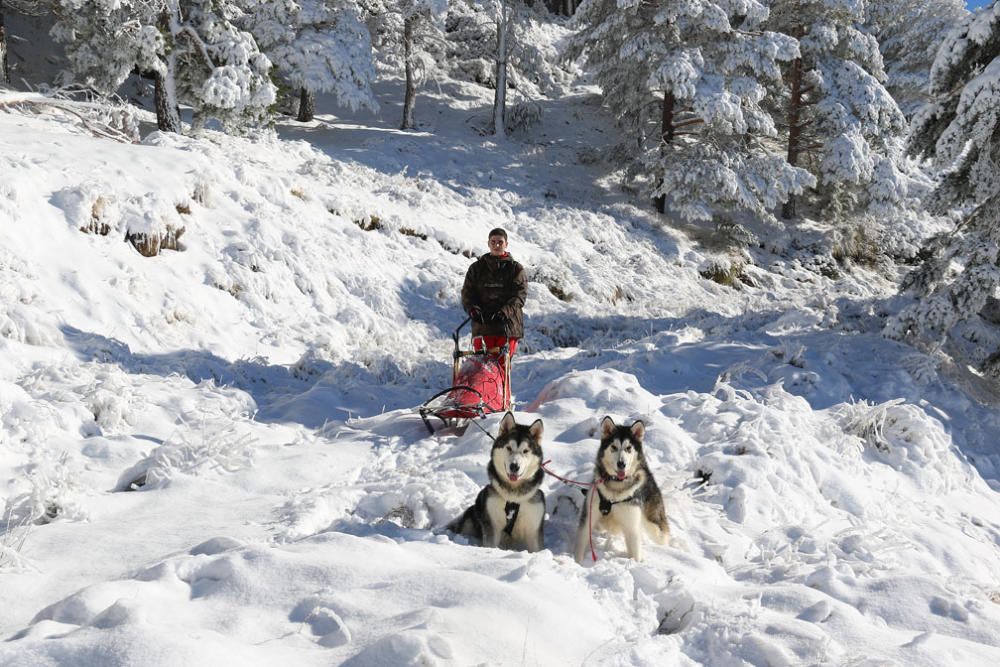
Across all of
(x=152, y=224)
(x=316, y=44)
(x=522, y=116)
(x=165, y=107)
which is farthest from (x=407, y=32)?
(x=152, y=224)

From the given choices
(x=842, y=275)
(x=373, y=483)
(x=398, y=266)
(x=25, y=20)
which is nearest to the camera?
(x=373, y=483)

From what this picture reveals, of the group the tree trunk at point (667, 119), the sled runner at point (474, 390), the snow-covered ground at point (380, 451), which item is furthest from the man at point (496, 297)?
the tree trunk at point (667, 119)

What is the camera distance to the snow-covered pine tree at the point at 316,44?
22.2 m

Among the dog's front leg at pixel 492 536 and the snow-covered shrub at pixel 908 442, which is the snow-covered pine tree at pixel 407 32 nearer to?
the snow-covered shrub at pixel 908 442

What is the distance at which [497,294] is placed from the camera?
8.10 meters

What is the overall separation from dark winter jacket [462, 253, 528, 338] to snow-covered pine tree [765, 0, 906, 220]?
18.1m

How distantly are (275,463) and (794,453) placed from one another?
17.2 feet

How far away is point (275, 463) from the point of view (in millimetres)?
6203

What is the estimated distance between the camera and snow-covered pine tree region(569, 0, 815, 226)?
65.8 feet

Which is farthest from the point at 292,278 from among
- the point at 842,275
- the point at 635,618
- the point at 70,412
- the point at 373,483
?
the point at 842,275

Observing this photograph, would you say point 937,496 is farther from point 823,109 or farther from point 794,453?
point 823,109

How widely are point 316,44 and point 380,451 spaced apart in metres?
19.7

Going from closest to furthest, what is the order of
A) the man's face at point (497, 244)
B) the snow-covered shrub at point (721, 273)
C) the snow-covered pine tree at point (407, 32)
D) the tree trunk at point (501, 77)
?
the man's face at point (497, 244) → the snow-covered shrub at point (721, 273) → the snow-covered pine tree at point (407, 32) → the tree trunk at point (501, 77)

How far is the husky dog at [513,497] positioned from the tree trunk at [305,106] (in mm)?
22074
